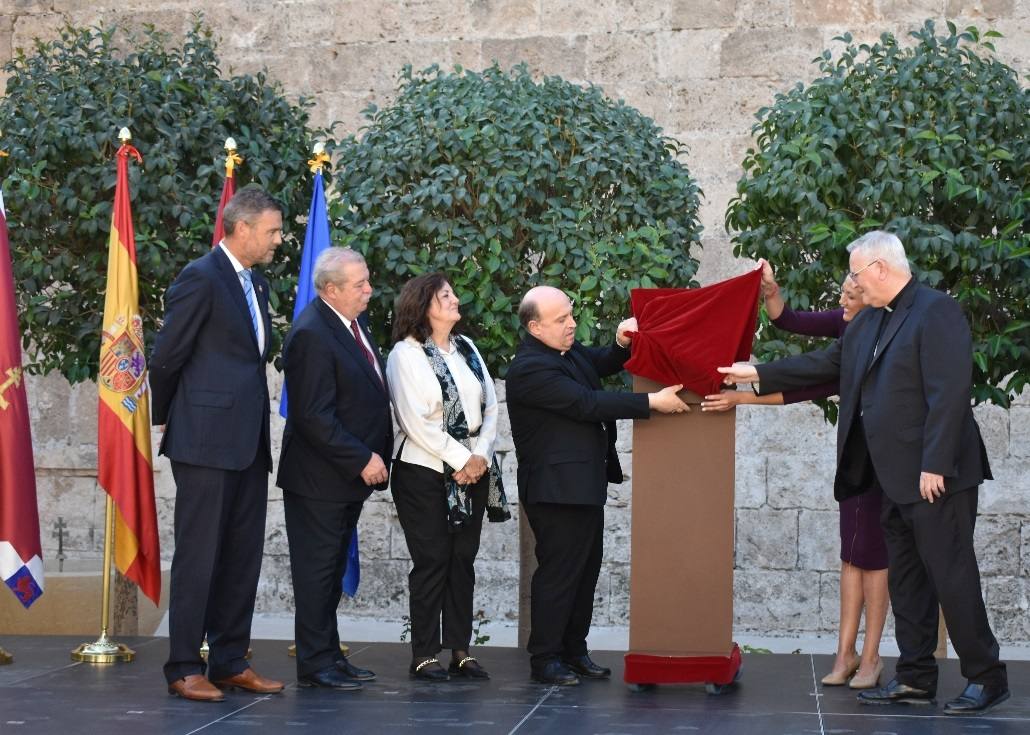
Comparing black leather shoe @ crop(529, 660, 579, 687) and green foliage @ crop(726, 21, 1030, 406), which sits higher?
green foliage @ crop(726, 21, 1030, 406)

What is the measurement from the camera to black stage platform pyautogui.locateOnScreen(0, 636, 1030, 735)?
4.44 meters

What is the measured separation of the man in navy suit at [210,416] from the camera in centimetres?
488

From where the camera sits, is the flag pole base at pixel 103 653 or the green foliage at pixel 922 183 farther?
the flag pole base at pixel 103 653

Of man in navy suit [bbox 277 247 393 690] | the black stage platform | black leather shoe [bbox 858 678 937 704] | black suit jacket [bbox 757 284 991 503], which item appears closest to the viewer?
the black stage platform

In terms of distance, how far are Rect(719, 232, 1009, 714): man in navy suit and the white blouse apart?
99 centimetres

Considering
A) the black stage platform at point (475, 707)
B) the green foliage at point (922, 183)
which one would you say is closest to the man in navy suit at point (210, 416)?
the black stage platform at point (475, 707)

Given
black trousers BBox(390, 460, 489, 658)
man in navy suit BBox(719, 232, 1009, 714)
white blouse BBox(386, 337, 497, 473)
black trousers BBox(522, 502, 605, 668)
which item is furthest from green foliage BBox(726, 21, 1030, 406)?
black trousers BBox(390, 460, 489, 658)

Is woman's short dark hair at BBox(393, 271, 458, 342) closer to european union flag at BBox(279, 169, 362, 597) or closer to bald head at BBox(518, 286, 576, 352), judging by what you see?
bald head at BBox(518, 286, 576, 352)

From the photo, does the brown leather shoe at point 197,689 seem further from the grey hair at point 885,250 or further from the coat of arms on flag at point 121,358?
the grey hair at point 885,250

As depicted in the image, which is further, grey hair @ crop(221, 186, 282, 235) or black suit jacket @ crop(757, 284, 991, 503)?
grey hair @ crop(221, 186, 282, 235)

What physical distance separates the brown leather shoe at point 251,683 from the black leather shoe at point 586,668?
3.61 feet

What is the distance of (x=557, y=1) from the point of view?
894 centimetres

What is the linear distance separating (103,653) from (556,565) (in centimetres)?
188

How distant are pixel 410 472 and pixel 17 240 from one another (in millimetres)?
2284
